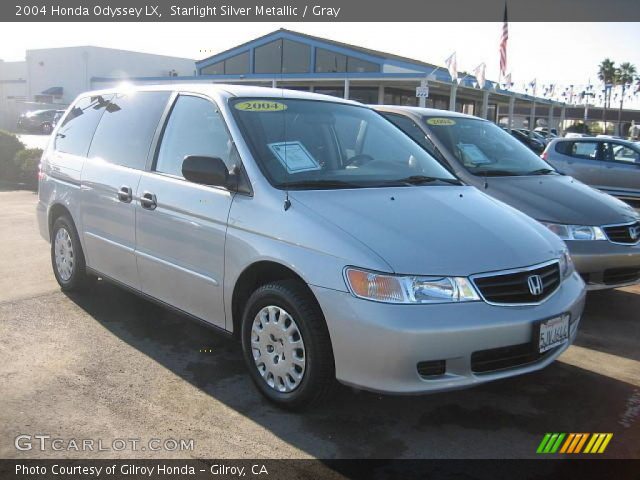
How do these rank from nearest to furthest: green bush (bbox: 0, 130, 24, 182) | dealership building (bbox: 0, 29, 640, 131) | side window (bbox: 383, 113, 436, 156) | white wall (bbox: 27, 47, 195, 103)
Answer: side window (bbox: 383, 113, 436, 156)
green bush (bbox: 0, 130, 24, 182)
dealership building (bbox: 0, 29, 640, 131)
white wall (bbox: 27, 47, 195, 103)

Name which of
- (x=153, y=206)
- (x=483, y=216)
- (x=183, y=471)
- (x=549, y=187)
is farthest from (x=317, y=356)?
(x=549, y=187)

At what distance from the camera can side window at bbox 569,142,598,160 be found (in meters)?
12.2

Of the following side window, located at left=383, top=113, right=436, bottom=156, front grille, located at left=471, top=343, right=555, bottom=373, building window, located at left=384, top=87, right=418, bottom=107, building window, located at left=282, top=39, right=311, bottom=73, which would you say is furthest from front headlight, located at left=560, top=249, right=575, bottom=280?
building window, located at left=282, top=39, right=311, bottom=73

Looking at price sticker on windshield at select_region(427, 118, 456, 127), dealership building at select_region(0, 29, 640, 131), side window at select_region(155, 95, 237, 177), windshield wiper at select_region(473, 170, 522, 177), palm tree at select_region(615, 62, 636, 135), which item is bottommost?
windshield wiper at select_region(473, 170, 522, 177)

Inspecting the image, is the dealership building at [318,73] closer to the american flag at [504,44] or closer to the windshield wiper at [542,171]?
the american flag at [504,44]

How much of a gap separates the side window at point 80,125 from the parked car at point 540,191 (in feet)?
9.80

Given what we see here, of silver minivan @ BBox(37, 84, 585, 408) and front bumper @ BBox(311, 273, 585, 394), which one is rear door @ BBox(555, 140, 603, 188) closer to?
silver minivan @ BBox(37, 84, 585, 408)

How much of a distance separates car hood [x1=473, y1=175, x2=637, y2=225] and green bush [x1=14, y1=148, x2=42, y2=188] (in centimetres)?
1080

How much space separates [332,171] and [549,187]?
282 centimetres

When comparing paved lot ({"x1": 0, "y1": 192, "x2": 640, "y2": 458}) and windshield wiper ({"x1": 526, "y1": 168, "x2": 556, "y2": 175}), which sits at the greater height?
→ windshield wiper ({"x1": 526, "y1": 168, "x2": 556, "y2": 175})

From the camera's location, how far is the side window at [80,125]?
5292 mm

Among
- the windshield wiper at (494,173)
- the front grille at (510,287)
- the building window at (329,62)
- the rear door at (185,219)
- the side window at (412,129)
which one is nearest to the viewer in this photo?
the front grille at (510,287)

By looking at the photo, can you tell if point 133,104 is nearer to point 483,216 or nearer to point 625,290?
point 483,216

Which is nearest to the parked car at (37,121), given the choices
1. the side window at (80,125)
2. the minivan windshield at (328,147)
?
the side window at (80,125)
